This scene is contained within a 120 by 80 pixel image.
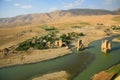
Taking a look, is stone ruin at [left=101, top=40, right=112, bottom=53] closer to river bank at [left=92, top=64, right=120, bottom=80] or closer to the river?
the river

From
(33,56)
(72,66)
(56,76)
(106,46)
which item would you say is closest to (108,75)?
(56,76)

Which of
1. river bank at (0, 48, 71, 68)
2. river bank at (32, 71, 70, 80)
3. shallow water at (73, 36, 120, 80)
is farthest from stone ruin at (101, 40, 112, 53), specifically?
river bank at (32, 71, 70, 80)

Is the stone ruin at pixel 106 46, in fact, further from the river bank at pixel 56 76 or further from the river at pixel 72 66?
the river bank at pixel 56 76

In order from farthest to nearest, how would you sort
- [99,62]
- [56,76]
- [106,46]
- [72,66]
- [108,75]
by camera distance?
[106,46] < [99,62] < [72,66] < [56,76] < [108,75]

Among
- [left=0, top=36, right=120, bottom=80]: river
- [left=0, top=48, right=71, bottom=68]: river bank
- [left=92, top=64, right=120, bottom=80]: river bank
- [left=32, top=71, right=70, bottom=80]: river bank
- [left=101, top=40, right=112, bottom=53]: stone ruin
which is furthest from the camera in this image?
[left=101, top=40, right=112, bottom=53]: stone ruin

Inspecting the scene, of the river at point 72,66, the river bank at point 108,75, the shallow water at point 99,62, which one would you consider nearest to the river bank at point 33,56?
the river at point 72,66

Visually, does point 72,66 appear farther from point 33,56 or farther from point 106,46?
point 106,46

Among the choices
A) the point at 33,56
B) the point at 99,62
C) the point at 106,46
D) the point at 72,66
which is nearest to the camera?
the point at 72,66

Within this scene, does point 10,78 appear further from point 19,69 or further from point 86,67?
point 86,67

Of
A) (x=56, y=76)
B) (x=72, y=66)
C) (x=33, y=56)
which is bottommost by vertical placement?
(x=56, y=76)
